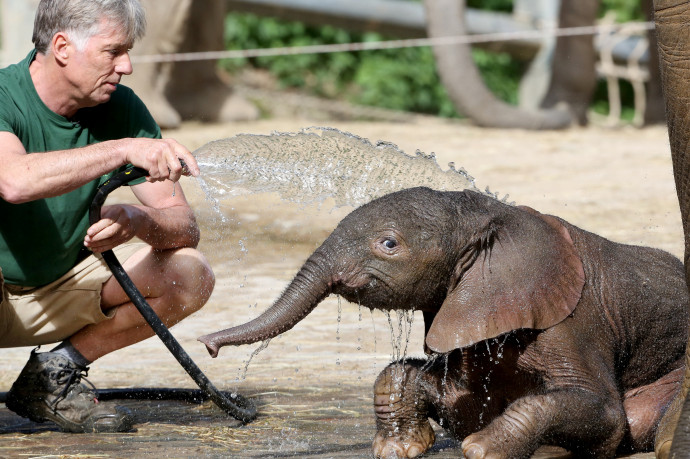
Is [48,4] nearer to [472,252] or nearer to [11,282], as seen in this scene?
[11,282]

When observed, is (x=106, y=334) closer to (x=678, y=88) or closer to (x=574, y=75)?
(x=678, y=88)

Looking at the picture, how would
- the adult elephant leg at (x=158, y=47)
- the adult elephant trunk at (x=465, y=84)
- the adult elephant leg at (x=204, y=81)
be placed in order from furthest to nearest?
the adult elephant leg at (x=204, y=81) → the adult elephant leg at (x=158, y=47) → the adult elephant trunk at (x=465, y=84)

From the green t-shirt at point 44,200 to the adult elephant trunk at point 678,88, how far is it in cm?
243

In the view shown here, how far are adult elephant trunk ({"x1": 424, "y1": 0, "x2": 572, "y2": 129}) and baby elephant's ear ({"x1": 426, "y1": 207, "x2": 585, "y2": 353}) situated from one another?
9652mm

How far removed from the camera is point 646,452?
161 inches

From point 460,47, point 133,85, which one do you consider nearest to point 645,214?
point 460,47

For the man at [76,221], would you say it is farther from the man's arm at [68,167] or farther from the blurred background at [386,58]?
the blurred background at [386,58]

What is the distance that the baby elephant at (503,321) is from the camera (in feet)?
12.2

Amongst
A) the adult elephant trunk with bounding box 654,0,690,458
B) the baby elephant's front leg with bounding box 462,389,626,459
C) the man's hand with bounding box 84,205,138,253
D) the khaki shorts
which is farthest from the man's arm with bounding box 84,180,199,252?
the adult elephant trunk with bounding box 654,0,690,458

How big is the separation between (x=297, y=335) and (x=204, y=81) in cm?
963

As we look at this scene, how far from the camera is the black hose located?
14.5 ft

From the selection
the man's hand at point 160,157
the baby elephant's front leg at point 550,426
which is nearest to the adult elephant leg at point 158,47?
the man's hand at point 160,157

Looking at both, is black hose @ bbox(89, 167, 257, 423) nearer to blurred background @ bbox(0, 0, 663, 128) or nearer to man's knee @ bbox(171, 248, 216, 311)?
man's knee @ bbox(171, 248, 216, 311)

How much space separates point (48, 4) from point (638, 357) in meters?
2.66
